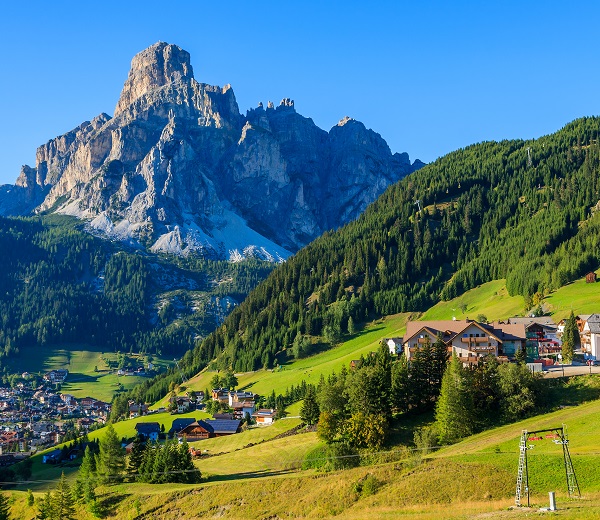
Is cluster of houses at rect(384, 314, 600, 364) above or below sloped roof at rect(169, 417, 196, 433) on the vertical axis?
above

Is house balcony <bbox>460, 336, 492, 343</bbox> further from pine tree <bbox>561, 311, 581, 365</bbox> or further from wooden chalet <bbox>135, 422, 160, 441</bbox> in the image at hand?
wooden chalet <bbox>135, 422, 160, 441</bbox>

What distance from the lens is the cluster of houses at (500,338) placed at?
102 metres

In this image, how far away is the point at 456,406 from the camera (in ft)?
232

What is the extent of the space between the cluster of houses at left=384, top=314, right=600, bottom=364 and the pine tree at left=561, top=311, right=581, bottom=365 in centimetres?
122

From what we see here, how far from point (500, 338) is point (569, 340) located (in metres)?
10.1

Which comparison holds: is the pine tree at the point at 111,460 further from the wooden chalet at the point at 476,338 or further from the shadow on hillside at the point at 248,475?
the wooden chalet at the point at 476,338

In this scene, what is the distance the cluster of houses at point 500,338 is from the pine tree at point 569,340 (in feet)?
4.01

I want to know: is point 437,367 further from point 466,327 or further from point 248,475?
point 248,475

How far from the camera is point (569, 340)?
9994 centimetres

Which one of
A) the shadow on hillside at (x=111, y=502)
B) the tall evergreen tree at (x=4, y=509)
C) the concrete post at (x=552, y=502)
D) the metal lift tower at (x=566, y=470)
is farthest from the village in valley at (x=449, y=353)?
the concrete post at (x=552, y=502)

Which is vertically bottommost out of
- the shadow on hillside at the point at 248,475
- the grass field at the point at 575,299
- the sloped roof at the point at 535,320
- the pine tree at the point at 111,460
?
the shadow on hillside at the point at 248,475

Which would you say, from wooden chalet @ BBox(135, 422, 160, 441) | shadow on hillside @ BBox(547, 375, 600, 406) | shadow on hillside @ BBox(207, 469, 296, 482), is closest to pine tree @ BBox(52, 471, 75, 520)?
shadow on hillside @ BBox(207, 469, 296, 482)

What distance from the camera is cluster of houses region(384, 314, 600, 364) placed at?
333 ft

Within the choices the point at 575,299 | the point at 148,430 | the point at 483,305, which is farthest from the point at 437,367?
the point at 483,305
